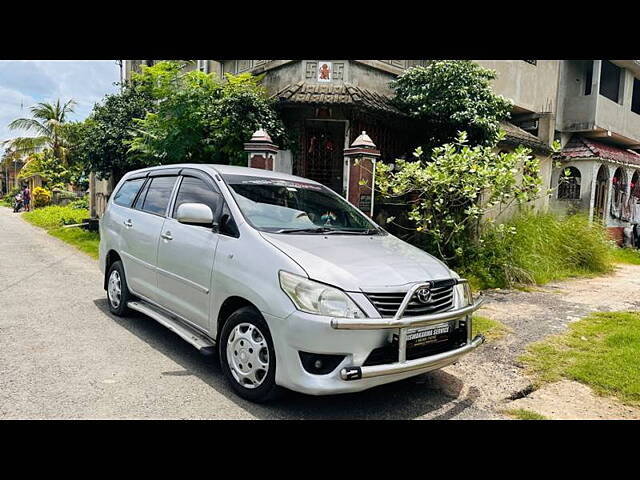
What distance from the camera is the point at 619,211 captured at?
1791cm

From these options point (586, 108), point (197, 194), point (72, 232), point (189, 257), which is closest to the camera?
point (189, 257)

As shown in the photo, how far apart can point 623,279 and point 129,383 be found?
979 centimetres

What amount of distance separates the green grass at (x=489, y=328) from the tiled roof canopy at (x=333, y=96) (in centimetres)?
555

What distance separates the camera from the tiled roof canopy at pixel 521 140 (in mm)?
12484

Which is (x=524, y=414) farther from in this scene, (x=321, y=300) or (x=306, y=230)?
(x=306, y=230)

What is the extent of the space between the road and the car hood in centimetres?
97

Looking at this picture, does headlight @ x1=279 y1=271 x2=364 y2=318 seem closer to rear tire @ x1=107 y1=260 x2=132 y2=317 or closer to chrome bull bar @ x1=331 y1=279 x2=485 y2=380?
chrome bull bar @ x1=331 y1=279 x2=485 y2=380

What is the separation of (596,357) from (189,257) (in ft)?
13.3

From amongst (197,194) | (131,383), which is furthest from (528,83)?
(131,383)

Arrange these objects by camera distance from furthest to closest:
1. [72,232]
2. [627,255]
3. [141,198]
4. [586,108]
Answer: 1. [586,108]
2. [72,232]
3. [627,255]
4. [141,198]

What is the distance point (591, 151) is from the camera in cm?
1598

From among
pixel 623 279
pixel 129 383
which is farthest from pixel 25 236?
pixel 623 279

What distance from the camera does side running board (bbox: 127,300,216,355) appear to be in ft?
12.8

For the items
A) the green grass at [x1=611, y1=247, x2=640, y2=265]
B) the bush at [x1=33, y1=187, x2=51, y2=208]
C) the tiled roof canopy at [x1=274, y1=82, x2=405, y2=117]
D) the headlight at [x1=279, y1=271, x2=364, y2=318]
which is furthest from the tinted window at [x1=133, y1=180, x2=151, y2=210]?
the bush at [x1=33, y1=187, x2=51, y2=208]
